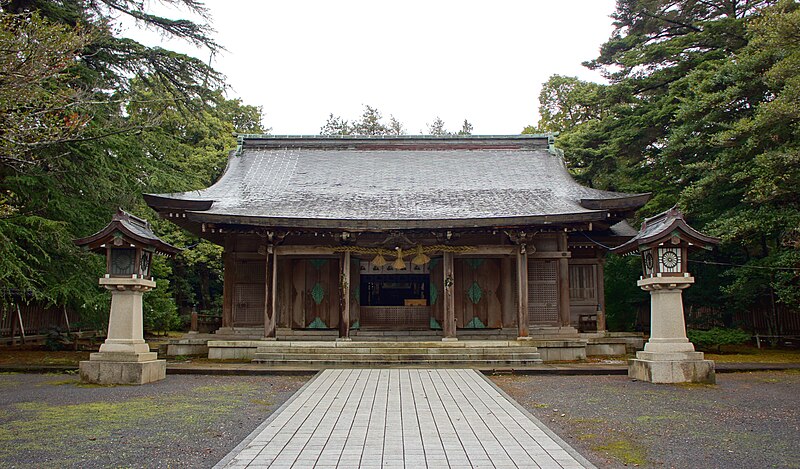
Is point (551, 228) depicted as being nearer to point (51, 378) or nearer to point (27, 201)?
point (51, 378)

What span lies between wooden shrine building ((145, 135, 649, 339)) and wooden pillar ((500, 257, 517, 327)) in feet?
0.09

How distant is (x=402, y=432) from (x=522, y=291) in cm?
890

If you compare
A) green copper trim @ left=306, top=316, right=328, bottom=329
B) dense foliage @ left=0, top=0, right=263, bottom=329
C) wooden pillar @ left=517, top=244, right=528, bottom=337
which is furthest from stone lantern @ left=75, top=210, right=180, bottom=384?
wooden pillar @ left=517, top=244, right=528, bottom=337

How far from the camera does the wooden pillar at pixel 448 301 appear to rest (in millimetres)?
14609

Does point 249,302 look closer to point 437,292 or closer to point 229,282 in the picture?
point 229,282

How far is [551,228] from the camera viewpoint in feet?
49.4

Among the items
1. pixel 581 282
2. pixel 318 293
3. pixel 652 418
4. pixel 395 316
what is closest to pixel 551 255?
pixel 581 282

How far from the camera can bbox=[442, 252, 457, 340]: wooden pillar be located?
14609 millimetres

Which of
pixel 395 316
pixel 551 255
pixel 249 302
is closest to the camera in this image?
pixel 551 255

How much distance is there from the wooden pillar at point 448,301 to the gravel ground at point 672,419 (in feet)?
11.4

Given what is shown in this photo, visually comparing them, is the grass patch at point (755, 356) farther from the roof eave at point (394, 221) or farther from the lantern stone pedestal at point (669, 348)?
the roof eave at point (394, 221)

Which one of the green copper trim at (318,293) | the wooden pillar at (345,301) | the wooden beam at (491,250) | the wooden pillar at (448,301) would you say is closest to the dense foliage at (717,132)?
the wooden beam at (491,250)

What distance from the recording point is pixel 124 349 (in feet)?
34.3

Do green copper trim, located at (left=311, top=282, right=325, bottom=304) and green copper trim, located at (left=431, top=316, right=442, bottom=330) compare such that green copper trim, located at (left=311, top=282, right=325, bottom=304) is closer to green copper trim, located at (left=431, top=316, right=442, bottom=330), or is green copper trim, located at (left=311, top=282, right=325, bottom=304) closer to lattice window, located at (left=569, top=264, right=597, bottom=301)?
green copper trim, located at (left=431, top=316, right=442, bottom=330)
